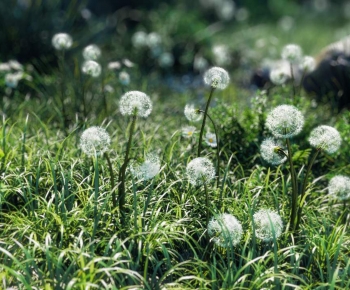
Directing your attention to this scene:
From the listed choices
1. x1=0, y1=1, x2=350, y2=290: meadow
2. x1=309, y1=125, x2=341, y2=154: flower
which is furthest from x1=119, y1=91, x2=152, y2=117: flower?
x1=309, y1=125, x2=341, y2=154: flower

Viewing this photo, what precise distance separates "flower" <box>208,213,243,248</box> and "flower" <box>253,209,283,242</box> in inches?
5.0

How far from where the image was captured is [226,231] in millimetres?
3203

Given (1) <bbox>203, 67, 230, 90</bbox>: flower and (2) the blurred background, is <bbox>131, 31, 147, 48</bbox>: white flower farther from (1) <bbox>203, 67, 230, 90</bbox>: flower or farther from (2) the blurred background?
(1) <bbox>203, 67, 230, 90</bbox>: flower

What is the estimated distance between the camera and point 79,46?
7.76 meters

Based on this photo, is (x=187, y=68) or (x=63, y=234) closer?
(x=63, y=234)

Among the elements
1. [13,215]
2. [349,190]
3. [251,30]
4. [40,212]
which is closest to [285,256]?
[349,190]

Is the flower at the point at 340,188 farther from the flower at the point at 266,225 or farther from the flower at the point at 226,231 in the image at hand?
the flower at the point at 226,231

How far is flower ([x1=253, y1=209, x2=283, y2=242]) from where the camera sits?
3.29 m

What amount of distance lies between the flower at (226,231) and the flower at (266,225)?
126 millimetres

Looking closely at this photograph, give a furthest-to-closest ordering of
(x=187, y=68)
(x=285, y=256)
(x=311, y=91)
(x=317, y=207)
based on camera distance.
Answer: (x=187, y=68) < (x=311, y=91) < (x=317, y=207) < (x=285, y=256)

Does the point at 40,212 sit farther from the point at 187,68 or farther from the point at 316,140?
the point at 187,68

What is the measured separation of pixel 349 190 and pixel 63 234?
1.86 meters

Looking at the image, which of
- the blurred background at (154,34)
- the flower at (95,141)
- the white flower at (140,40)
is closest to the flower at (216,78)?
the flower at (95,141)

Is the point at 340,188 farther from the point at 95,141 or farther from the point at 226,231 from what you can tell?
the point at 95,141
